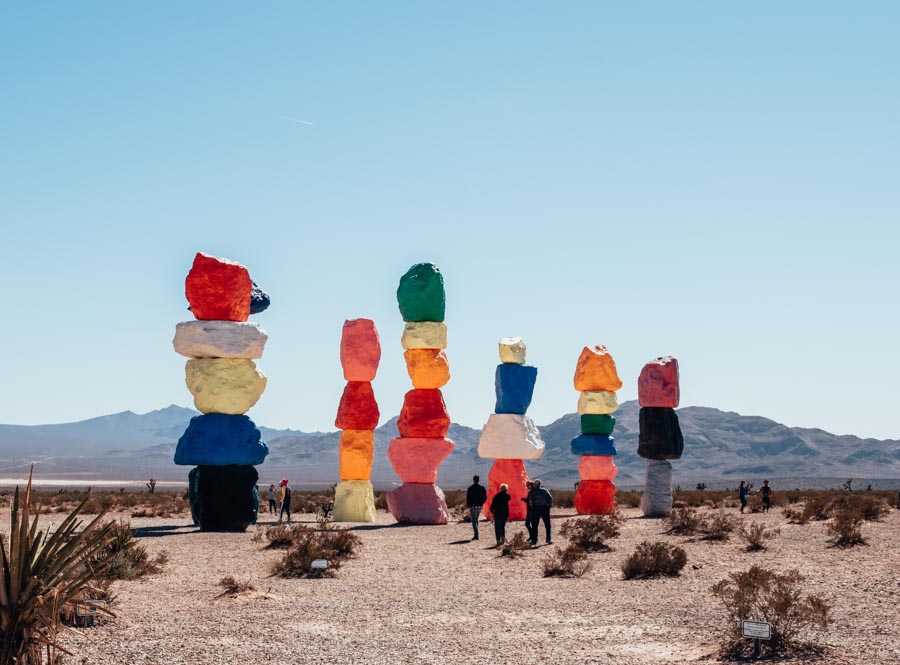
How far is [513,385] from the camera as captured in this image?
2627 cm

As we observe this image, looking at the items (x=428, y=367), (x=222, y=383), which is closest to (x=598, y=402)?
(x=428, y=367)

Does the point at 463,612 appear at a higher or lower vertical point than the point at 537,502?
lower

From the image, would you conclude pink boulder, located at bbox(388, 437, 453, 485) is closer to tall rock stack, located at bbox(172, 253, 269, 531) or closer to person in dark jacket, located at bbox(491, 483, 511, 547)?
tall rock stack, located at bbox(172, 253, 269, 531)

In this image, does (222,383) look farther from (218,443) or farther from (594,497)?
(594,497)

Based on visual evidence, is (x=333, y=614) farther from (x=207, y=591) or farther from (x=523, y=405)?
(x=523, y=405)

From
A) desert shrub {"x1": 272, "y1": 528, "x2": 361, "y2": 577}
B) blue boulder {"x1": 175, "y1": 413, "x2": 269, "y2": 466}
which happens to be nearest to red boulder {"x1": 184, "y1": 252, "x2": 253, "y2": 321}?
blue boulder {"x1": 175, "y1": 413, "x2": 269, "y2": 466}

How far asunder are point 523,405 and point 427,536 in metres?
6.94

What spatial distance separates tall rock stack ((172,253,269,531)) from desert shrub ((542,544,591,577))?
860 centimetres

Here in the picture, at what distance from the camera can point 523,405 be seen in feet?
86.8

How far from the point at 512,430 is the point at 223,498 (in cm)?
835

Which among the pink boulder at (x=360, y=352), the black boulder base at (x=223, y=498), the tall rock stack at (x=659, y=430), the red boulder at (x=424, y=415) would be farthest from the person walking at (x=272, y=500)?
the tall rock stack at (x=659, y=430)

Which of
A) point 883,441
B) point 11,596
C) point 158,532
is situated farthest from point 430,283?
point 883,441

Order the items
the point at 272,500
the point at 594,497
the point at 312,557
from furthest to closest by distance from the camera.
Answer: the point at 594,497 → the point at 272,500 → the point at 312,557

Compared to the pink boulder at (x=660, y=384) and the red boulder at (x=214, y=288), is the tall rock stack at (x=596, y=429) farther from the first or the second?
the red boulder at (x=214, y=288)
